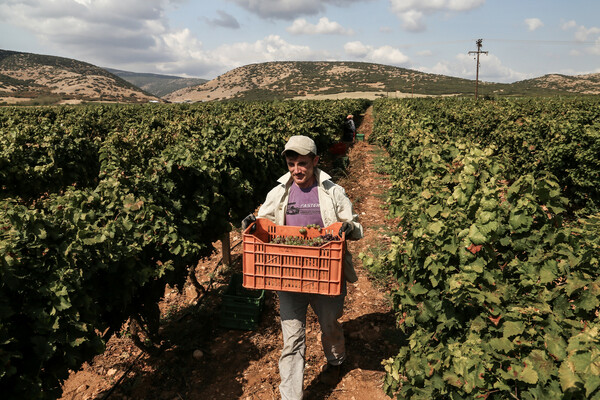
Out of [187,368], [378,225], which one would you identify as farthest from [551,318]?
[378,225]

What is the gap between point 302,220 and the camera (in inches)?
143

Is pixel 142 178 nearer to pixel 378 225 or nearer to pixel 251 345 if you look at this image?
pixel 251 345

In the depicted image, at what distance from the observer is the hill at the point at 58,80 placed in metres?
108

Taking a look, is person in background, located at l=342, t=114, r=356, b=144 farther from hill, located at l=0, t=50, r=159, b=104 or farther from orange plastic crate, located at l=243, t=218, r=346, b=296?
hill, located at l=0, t=50, r=159, b=104

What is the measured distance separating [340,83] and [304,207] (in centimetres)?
14780

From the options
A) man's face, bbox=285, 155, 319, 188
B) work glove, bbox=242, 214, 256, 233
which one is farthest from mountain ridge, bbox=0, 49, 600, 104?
work glove, bbox=242, 214, 256, 233

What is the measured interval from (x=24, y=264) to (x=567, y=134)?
38.4ft

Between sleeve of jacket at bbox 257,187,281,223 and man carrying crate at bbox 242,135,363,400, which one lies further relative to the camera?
sleeve of jacket at bbox 257,187,281,223

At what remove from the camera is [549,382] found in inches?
75.3

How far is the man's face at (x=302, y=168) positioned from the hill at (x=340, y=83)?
12221 cm

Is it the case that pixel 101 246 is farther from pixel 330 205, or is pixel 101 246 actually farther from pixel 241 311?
pixel 241 311

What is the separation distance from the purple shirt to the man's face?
0.11 m

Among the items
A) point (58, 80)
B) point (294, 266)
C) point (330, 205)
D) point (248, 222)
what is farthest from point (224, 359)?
point (58, 80)

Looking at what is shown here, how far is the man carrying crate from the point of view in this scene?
11.1ft
